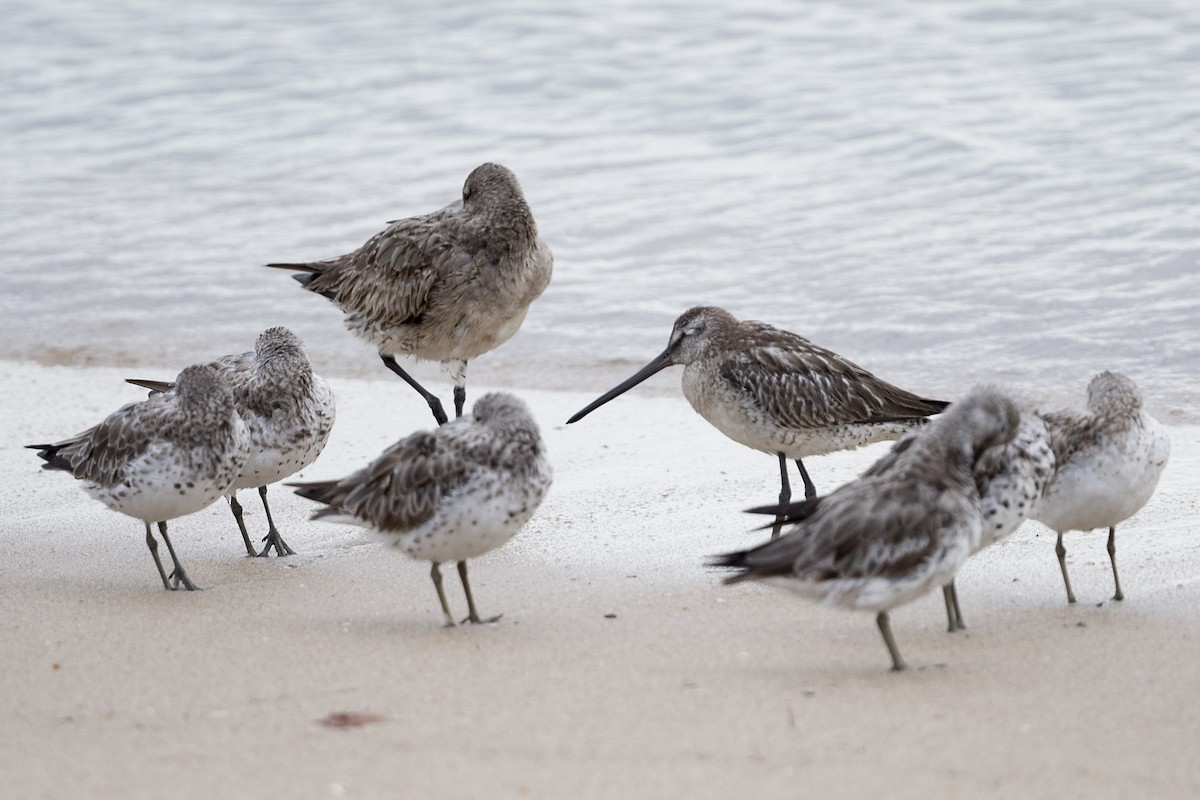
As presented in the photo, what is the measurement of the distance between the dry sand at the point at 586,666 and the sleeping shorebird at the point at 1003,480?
0.44 m

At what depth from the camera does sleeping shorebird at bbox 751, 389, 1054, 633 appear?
5.13 m

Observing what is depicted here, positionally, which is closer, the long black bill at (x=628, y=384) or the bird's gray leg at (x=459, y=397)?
the long black bill at (x=628, y=384)

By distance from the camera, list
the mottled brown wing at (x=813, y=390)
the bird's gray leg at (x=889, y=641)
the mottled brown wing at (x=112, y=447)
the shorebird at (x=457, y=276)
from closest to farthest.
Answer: the bird's gray leg at (x=889, y=641) < the mottled brown wing at (x=112, y=447) < the mottled brown wing at (x=813, y=390) < the shorebird at (x=457, y=276)

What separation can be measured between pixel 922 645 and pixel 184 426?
295cm

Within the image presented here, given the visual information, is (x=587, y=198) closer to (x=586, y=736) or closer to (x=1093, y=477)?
(x=1093, y=477)

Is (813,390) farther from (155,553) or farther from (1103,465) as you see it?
(155,553)

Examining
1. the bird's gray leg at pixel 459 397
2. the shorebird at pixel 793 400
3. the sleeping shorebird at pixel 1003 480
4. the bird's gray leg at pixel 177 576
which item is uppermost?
the sleeping shorebird at pixel 1003 480

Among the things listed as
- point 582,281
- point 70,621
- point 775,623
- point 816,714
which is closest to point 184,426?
point 70,621

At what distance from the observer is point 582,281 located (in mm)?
11672

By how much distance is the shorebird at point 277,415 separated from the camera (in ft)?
21.6

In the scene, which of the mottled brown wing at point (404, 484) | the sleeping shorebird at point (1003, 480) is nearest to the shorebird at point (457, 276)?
the mottled brown wing at point (404, 484)

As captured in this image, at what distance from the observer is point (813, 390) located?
6.78m

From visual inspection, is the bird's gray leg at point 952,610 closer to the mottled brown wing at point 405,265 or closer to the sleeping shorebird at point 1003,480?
the sleeping shorebird at point 1003,480

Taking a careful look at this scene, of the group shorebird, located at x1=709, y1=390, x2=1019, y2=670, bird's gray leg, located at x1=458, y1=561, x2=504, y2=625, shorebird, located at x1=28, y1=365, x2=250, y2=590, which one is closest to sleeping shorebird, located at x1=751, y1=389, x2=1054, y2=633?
shorebird, located at x1=709, y1=390, x2=1019, y2=670
